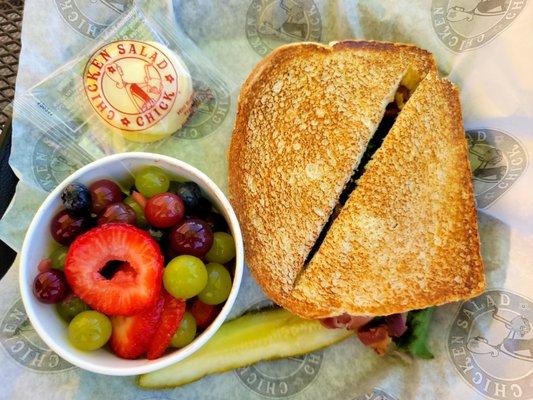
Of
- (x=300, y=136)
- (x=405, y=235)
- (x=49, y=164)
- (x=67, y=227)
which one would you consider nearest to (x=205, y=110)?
(x=300, y=136)

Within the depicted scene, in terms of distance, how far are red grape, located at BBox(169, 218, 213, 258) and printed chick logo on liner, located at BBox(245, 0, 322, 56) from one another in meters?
0.65

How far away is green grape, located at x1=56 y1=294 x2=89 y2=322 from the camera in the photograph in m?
1.19

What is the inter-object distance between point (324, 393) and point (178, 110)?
86 centimetres

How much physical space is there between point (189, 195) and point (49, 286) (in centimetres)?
35

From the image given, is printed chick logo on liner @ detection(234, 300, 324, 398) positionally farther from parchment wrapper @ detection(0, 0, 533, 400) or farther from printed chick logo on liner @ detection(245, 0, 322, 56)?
printed chick logo on liner @ detection(245, 0, 322, 56)

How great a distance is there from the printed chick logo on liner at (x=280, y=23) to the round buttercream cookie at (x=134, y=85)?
0.27 m

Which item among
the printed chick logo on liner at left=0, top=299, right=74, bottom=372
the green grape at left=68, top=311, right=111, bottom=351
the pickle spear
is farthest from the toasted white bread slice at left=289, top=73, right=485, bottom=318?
the printed chick logo on liner at left=0, top=299, right=74, bottom=372

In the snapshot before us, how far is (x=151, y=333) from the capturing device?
1.18 metres

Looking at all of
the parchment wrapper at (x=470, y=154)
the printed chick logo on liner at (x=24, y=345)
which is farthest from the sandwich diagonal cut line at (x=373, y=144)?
the printed chick logo on liner at (x=24, y=345)

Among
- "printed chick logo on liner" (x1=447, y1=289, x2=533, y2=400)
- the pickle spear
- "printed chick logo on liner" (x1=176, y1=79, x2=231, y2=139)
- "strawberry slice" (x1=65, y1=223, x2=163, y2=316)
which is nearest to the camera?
"strawberry slice" (x1=65, y1=223, x2=163, y2=316)

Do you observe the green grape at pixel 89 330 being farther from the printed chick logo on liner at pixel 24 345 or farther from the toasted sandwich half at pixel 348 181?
the toasted sandwich half at pixel 348 181

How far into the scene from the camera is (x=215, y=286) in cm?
122

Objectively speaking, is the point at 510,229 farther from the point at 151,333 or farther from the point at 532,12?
the point at 151,333

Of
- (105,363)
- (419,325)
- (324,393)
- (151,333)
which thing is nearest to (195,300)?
(151,333)
